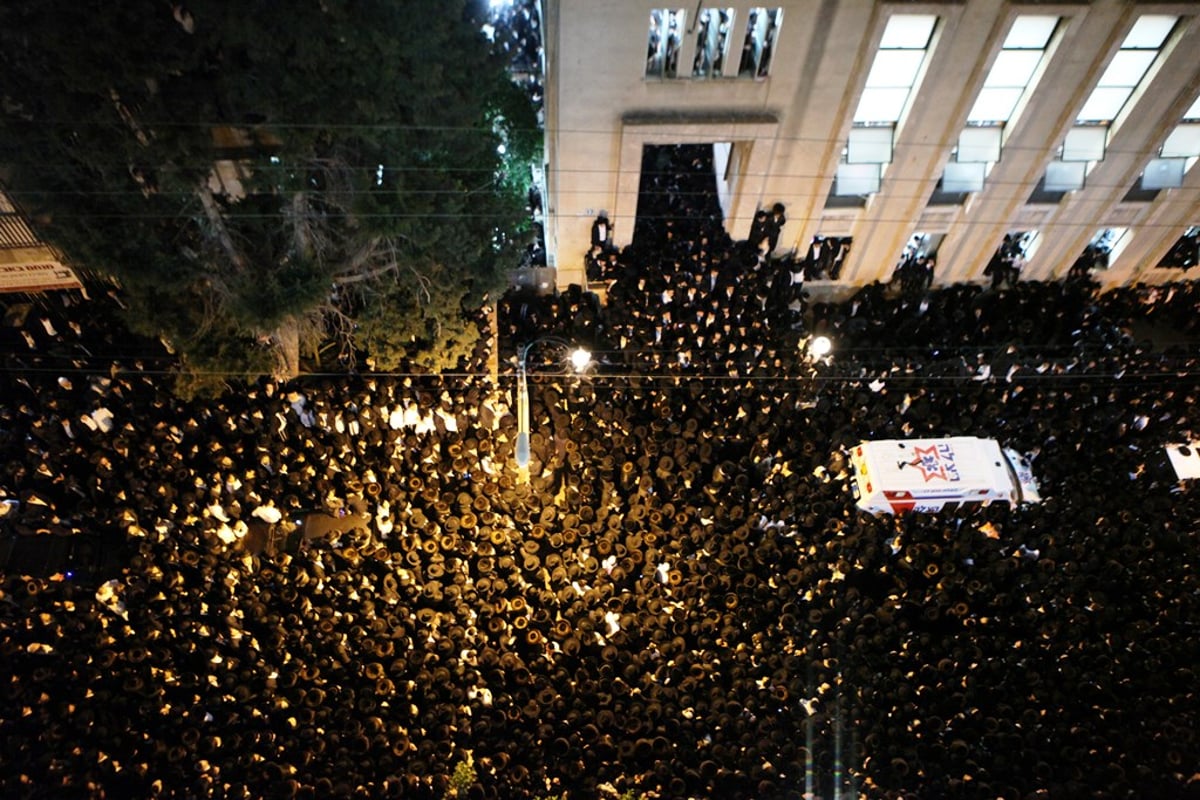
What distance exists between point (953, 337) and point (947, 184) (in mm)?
3129

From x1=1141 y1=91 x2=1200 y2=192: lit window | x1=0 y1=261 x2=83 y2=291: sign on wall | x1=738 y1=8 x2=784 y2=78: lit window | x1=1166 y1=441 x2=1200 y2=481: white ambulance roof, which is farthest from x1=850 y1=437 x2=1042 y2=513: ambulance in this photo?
x1=0 y1=261 x2=83 y2=291: sign on wall

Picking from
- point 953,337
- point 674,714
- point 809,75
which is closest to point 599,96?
point 809,75

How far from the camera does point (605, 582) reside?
40.7 ft

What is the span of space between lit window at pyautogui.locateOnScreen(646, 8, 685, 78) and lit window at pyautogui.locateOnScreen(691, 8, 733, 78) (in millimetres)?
354

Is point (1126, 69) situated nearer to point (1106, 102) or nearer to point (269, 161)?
point (1106, 102)

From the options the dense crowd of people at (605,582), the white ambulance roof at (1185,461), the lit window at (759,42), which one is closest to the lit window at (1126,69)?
the dense crowd of people at (605,582)

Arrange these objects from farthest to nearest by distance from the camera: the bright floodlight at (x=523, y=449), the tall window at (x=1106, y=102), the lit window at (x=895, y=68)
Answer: the tall window at (x=1106, y=102), the lit window at (x=895, y=68), the bright floodlight at (x=523, y=449)

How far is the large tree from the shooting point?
9703 mm

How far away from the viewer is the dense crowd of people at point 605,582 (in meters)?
10.9

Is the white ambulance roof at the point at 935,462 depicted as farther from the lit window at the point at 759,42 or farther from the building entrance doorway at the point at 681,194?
the lit window at the point at 759,42

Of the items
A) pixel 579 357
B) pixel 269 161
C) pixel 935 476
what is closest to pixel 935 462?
pixel 935 476

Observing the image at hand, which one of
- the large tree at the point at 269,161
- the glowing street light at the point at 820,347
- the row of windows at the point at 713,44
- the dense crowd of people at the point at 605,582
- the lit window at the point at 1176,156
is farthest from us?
the lit window at the point at 1176,156

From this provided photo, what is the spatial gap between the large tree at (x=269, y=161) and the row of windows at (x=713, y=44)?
2.83m

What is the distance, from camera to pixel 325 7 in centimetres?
1000
